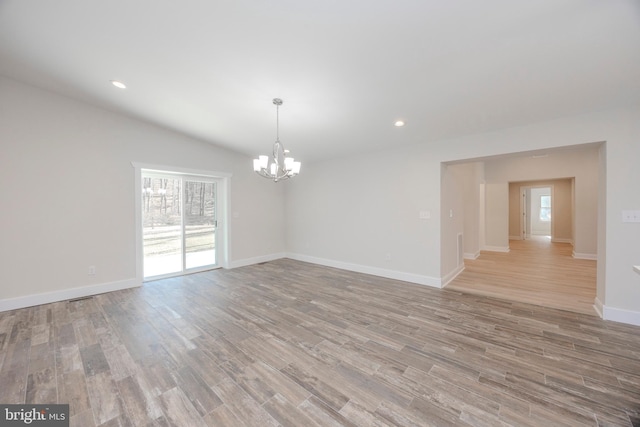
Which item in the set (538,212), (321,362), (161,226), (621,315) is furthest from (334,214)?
(538,212)

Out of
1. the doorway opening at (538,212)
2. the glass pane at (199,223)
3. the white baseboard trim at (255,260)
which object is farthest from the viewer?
the doorway opening at (538,212)

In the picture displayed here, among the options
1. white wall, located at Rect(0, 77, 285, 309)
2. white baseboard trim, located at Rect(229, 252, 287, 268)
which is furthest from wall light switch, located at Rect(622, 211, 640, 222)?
white wall, located at Rect(0, 77, 285, 309)

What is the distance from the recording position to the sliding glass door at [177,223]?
15.2ft

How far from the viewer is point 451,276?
4.58 m

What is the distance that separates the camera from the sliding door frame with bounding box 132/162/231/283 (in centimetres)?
432

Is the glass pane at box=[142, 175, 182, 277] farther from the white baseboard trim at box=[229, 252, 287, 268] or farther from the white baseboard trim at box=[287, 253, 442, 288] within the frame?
the white baseboard trim at box=[287, 253, 442, 288]

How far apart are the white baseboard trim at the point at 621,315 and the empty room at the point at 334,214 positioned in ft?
0.06

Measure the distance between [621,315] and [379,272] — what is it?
3114mm

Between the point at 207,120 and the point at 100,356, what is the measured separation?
3.49 m

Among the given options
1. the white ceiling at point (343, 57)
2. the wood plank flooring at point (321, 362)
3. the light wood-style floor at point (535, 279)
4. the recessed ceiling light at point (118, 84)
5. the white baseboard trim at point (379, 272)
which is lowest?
the wood plank flooring at point (321, 362)

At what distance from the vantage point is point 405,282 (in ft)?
14.5

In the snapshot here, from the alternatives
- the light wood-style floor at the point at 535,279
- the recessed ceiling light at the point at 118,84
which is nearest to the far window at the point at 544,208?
the light wood-style floor at the point at 535,279

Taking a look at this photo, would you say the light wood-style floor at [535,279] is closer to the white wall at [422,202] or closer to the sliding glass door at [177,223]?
the white wall at [422,202]

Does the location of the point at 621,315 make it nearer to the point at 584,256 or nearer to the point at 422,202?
the point at 422,202
